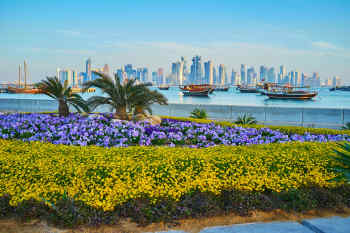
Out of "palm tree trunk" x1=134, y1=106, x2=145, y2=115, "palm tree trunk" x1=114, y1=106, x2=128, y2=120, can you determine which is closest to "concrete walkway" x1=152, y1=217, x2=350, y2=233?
"palm tree trunk" x1=114, y1=106, x2=128, y2=120

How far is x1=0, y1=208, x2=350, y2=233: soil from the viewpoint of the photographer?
128 inches

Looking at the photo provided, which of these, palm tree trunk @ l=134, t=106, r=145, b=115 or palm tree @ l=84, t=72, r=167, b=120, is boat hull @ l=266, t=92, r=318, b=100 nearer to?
palm tree trunk @ l=134, t=106, r=145, b=115

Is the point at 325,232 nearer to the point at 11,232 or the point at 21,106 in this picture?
the point at 11,232

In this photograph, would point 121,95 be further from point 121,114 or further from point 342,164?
point 342,164

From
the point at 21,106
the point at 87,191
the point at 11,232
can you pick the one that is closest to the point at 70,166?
the point at 87,191

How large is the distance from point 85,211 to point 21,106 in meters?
19.1

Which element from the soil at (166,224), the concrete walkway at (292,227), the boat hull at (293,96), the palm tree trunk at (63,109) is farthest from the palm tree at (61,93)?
the boat hull at (293,96)

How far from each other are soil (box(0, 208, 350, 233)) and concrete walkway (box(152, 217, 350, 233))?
0.58 ft

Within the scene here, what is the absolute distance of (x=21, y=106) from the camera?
20047 mm

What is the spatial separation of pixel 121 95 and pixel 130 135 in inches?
88.7

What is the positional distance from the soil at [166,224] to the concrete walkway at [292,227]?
18 cm

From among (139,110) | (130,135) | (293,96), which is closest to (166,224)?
(130,135)

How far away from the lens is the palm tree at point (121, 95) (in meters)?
8.76

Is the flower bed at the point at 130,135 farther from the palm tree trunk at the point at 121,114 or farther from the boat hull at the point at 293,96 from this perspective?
the boat hull at the point at 293,96
